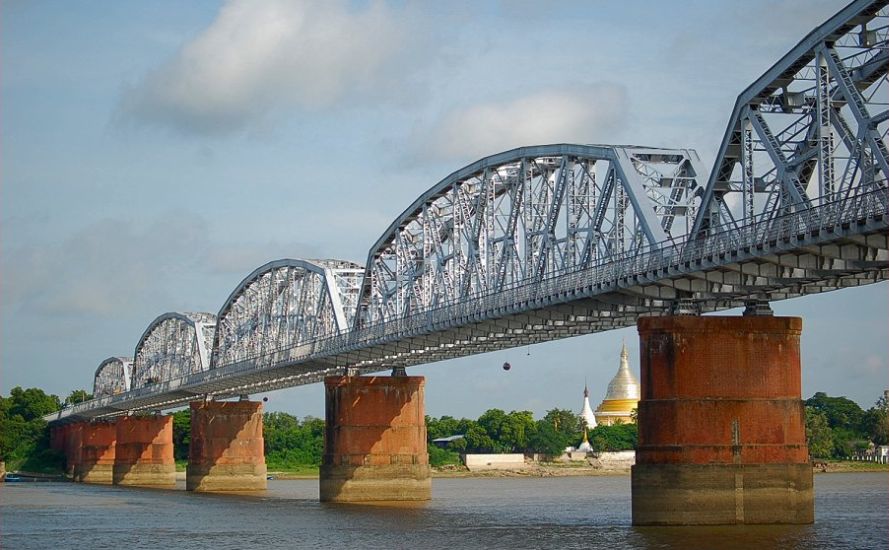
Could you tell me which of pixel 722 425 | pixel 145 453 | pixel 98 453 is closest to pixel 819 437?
pixel 145 453

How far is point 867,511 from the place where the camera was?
85.5m

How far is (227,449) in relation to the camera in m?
140

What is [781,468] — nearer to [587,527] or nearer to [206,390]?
[587,527]

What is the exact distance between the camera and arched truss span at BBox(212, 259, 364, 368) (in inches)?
5064

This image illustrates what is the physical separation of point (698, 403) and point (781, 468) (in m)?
4.30

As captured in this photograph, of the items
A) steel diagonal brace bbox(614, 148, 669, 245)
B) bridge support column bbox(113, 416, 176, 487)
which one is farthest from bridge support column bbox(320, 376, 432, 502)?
Answer: bridge support column bbox(113, 416, 176, 487)

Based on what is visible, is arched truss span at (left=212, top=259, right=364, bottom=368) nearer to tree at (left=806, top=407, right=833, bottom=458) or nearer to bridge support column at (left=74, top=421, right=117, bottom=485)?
bridge support column at (left=74, top=421, right=117, bottom=485)

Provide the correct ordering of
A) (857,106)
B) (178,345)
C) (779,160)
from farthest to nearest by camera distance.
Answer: (178,345) < (779,160) < (857,106)

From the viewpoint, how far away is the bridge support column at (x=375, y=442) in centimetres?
10188

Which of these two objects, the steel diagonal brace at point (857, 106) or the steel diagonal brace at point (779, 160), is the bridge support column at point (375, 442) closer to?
the steel diagonal brace at point (779, 160)

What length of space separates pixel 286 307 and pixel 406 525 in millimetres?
64195

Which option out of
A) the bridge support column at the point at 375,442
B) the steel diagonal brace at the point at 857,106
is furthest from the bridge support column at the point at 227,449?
the steel diagonal brace at the point at 857,106

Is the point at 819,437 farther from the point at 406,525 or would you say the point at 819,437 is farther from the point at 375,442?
the point at 406,525

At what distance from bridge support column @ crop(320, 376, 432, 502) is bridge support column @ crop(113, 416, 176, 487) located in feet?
222
